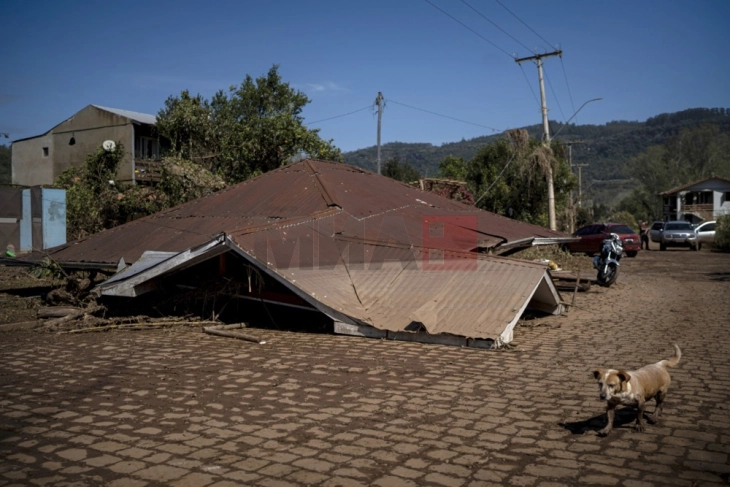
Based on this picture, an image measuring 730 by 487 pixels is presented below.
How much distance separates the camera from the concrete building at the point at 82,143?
3238 centimetres

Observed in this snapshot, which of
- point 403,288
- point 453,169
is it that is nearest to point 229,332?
point 403,288

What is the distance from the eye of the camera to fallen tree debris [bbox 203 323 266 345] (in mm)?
8812

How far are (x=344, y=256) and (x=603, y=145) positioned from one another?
14718 cm

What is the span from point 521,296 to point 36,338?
7.19 meters

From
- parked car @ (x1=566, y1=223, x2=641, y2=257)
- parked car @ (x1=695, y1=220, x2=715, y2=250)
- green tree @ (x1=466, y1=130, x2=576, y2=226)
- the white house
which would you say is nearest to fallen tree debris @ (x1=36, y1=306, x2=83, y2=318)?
green tree @ (x1=466, y1=130, x2=576, y2=226)

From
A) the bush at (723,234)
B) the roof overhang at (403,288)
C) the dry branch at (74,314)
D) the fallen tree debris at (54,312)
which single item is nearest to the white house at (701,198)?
the bush at (723,234)

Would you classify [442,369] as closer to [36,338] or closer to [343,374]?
[343,374]

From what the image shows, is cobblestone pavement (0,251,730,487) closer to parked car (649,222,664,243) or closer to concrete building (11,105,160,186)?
concrete building (11,105,160,186)

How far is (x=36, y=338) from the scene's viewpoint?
9.41 m

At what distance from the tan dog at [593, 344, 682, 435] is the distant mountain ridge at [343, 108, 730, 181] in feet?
343

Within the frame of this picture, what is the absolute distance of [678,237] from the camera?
3438cm

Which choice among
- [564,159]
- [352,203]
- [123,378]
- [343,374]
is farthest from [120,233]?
[564,159]

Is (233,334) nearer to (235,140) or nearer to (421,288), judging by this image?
(421,288)

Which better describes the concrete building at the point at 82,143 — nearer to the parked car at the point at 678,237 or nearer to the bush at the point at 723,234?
the parked car at the point at 678,237
